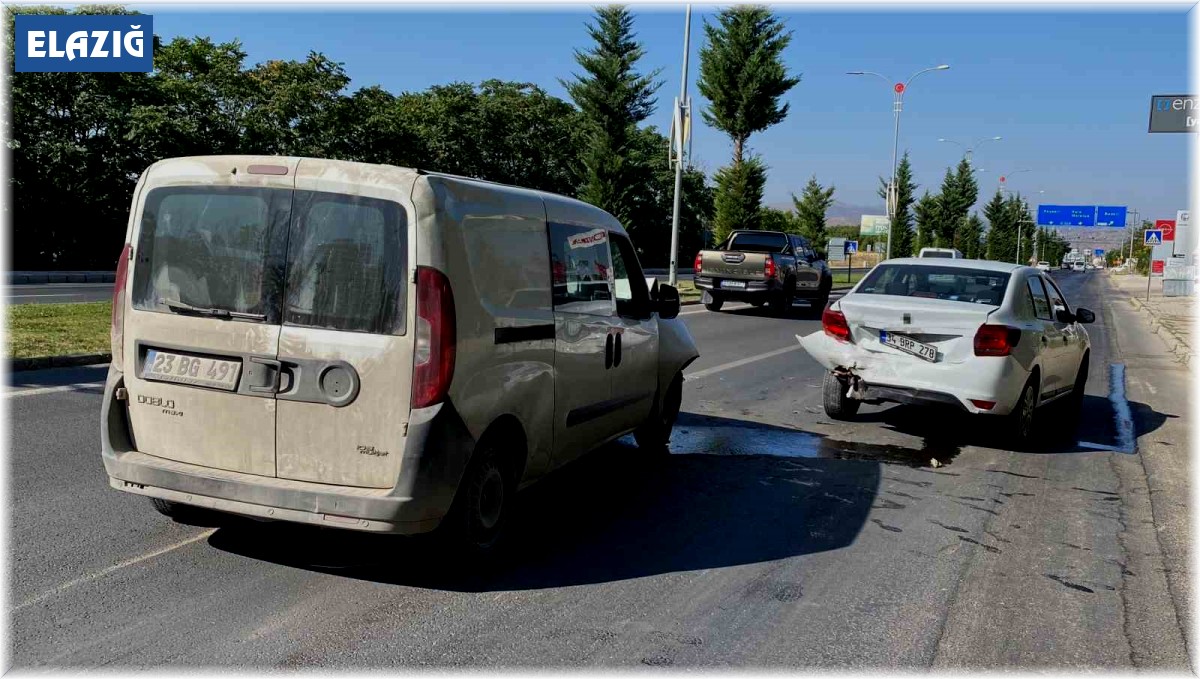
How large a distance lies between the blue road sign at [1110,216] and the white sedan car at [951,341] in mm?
84320

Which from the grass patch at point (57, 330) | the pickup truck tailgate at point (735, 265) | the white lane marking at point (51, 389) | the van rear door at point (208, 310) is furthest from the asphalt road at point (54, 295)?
the van rear door at point (208, 310)

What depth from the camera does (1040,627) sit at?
4348mm

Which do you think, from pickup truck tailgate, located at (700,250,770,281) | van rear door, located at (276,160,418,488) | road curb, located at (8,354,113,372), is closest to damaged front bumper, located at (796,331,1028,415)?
van rear door, located at (276,160,418,488)

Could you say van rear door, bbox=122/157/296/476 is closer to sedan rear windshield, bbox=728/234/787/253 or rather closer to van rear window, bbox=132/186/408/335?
van rear window, bbox=132/186/408/335

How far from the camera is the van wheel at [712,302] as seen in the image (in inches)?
922

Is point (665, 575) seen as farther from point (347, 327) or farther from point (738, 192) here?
point (738, 192)

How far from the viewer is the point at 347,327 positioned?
432cm

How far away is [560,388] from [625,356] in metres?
1.07

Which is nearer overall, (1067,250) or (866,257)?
(866,257)

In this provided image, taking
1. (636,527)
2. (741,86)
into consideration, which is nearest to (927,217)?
(741,86)

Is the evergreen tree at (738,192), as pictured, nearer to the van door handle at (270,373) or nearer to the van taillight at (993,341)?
the van taillight at (993,341)

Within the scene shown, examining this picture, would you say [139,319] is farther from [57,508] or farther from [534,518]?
[534,518]

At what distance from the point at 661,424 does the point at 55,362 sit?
6.51 metres

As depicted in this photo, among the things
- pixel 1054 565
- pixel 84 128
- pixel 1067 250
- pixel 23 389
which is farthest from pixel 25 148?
pixel 1067 250
